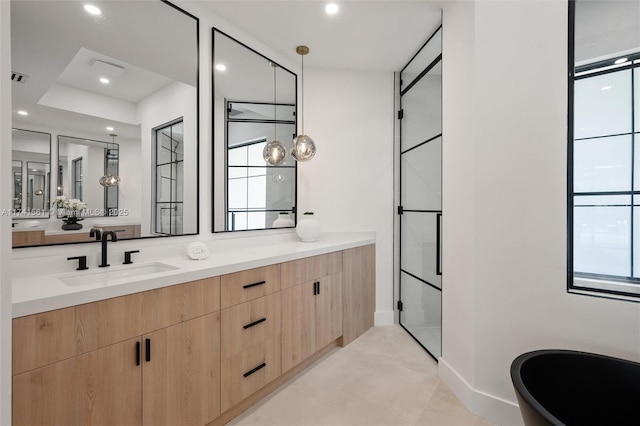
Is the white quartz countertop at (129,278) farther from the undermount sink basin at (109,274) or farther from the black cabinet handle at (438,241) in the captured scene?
the black cabinet handle at (438,241)

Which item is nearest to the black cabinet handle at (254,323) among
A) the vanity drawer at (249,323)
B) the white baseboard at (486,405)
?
the vanity drawer at (249,323)

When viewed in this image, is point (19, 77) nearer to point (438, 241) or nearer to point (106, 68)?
point (106, 68)

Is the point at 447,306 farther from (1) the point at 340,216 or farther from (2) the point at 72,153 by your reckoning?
(2) the point at 72,153

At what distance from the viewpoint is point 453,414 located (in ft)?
6.29

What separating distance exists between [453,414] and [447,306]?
66cm

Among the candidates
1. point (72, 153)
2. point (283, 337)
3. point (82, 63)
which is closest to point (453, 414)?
point (283, 337)

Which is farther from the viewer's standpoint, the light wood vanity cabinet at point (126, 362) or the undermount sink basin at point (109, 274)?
the undermount sink basin at point (109, 274)

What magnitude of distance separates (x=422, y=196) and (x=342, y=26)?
5.30ft

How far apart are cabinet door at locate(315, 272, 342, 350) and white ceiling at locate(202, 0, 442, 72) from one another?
6.77 ft

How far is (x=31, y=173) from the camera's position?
1.63 metres

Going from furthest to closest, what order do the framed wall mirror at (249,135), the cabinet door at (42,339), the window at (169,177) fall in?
the framed wall mirror at (249,135), the window at (169,177), the cabinet door at (42,339)

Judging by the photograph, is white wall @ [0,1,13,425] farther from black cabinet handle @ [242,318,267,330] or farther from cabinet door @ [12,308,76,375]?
black cabinet handle @ [242,318,267,330]

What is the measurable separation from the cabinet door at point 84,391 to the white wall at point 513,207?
73.2 inches

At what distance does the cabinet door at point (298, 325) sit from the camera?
7.28 ft
